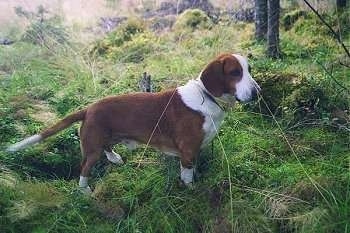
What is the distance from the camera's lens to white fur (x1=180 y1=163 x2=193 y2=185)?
4.12m

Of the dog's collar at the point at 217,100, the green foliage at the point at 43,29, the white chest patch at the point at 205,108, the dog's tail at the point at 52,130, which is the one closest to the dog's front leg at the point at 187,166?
the white chest patch at the point at 205,108

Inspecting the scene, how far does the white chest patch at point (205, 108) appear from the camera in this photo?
→ 4047 millimetres

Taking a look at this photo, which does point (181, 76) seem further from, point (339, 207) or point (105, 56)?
point (339, 207)

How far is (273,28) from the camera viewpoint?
6.34 m

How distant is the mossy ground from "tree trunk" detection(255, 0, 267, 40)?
800 mm

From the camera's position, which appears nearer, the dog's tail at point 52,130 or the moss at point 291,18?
the dog's tail at point 52,130

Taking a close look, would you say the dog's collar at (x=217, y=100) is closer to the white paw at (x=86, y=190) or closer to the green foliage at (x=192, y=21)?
the white paw at (x=86, y=190)

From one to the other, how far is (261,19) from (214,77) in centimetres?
334

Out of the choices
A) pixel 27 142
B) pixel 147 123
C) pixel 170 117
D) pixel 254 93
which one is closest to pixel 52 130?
pixel 27 142

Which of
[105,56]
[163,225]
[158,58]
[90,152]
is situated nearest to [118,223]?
[163,225]

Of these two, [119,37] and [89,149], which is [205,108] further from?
[119,37]

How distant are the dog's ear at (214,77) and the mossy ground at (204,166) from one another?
380mm

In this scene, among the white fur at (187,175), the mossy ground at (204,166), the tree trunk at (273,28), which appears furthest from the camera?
the tree trunk at (273,28)

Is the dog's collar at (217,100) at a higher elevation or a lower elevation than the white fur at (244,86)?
lower
